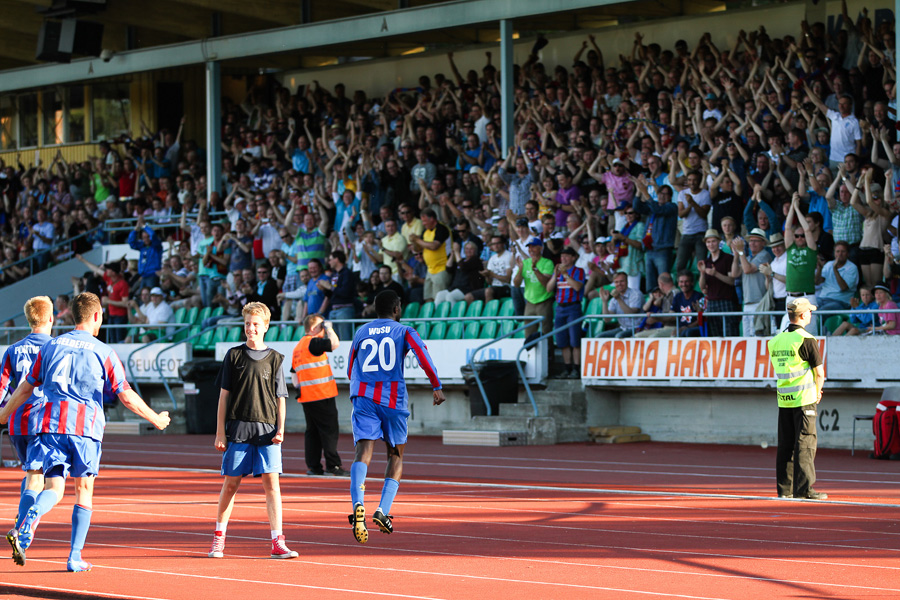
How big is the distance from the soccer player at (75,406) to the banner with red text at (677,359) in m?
11.7

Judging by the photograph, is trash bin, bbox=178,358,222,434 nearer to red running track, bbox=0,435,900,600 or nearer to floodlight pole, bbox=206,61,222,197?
floodlight pole, bbox=206,61,222,197

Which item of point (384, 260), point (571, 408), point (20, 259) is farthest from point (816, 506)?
point (20, 259)

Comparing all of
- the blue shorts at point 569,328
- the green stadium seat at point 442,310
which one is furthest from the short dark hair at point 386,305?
the green stadium seat at point 442,310

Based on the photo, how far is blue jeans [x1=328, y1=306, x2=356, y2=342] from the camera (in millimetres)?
22406

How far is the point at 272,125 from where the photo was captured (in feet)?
99.1

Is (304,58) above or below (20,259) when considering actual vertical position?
above

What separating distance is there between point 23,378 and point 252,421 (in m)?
1.75

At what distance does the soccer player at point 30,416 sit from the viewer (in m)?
8.11

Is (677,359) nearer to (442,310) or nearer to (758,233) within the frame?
(758,233)

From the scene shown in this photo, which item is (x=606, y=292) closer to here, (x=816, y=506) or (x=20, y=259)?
(x=816, y=506)

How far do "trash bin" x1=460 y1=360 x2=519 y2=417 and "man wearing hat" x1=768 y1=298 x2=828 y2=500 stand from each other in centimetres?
831

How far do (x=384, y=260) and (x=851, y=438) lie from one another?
8.89 metres

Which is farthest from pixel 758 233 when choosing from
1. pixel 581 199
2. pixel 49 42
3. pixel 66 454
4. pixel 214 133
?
pixel 49 42

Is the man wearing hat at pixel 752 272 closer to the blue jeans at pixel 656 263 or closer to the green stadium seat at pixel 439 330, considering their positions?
the blue jeans at pixel 656 263
